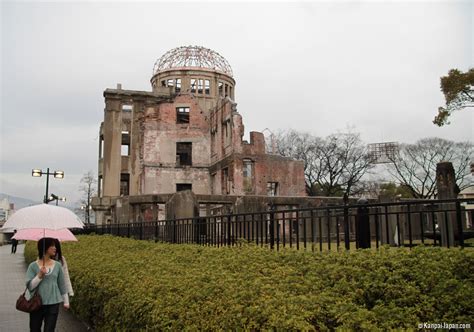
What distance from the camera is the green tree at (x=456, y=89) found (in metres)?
23.6

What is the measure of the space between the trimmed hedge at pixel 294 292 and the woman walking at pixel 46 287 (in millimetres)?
619

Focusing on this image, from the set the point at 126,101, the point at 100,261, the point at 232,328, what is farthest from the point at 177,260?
the point at 126,101

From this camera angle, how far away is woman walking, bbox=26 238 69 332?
5781mm

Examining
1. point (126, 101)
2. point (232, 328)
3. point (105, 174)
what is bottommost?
point (232, 328)

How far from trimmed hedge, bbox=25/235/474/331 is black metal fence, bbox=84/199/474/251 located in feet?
2.27

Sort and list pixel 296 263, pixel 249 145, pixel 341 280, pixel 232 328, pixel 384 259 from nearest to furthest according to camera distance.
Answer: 1. pixel 232 328
2. pixel 341 280
3. pixel 384 259
4. pixel 296 263
5. pixel 249 145

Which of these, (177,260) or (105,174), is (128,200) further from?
(177,260)

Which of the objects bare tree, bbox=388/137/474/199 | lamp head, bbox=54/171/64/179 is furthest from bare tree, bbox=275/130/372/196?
lamp head, bbox=54/171/64/179

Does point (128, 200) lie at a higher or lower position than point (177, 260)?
higher

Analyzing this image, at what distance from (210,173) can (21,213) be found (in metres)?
31.5

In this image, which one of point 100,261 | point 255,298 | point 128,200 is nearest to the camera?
point 255,298

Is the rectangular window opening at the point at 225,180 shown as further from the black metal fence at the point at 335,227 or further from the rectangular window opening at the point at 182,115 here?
the black metal fence at the point at 335,227

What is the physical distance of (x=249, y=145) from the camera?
111 ft

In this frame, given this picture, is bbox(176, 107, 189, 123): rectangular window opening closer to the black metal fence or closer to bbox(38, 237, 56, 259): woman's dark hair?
the black metal fence
